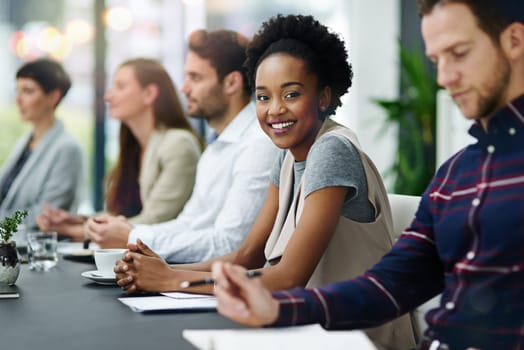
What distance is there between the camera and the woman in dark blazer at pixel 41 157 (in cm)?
383

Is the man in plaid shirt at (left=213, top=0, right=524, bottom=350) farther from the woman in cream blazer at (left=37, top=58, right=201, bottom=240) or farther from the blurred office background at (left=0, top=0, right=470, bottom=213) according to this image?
the blurred office background at (left=0, top=0, right=470, bottom=213)

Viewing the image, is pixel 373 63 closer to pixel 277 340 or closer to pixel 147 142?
pixel 147 142

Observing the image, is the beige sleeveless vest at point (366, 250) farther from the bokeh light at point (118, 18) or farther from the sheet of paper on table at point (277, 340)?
the bokeh light at point (118, 18)

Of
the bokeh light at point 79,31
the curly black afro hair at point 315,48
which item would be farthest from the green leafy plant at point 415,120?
the curly black afro hair at point 315,48

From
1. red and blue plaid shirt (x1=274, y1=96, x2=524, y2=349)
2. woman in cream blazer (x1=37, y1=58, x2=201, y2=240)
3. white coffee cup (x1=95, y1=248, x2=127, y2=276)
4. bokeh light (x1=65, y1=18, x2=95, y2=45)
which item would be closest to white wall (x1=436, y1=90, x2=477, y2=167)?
woman in cream blazer (x1=37, y1=58, x2=201, y2=240)

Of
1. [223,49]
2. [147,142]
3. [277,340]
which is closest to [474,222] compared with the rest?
[277,340]

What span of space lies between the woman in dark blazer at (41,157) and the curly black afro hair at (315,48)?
1.94 m

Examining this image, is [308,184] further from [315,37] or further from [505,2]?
[505,2]

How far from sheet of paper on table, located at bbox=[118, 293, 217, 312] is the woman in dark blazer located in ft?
6.69

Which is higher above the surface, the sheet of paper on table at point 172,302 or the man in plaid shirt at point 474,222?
the man in plaid shirt at point 474,222

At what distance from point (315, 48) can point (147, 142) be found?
1.79 meters

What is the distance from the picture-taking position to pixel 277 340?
3.83 ft

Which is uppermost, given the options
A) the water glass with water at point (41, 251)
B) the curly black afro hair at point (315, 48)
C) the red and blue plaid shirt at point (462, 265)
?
the curly black afro hair at point (315, 48)

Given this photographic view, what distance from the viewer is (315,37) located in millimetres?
1938
